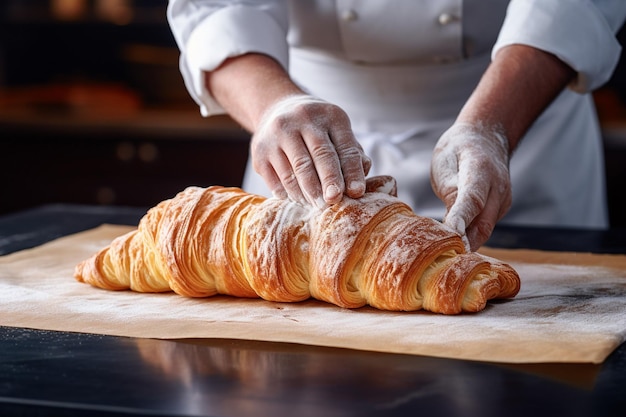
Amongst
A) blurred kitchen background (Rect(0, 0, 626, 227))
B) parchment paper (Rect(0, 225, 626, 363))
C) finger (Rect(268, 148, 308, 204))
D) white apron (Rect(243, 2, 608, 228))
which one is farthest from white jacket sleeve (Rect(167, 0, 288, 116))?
blurred kitchen background (Rect(0, 0, 626, 227))

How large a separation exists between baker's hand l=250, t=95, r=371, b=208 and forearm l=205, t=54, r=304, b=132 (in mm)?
116

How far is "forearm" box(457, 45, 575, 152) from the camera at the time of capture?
150 centimetres

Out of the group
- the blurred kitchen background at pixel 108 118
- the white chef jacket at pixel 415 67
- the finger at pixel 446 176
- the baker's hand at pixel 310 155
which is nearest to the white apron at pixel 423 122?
the white chef jacket at pixel 415 67

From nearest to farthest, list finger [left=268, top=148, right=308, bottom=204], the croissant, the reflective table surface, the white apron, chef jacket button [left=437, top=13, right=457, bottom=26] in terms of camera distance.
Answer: the reflective table surface
the croissant
finger [left=268, top=148, right=308, bottom=204]
chef jacket button [left=437, top=13, right=457, bottom=26]
the white apron

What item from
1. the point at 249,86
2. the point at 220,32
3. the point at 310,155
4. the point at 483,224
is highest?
the point at 220,32

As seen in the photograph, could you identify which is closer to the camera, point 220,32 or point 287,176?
point 287,176

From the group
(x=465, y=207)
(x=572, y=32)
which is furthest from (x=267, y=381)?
(x=572, y=32)

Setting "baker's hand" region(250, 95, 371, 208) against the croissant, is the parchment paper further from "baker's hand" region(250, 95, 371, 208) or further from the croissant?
"baker's hand" region(250, 95, 371, 208)

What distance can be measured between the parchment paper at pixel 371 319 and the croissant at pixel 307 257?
0.9 inches

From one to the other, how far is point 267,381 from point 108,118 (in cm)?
259

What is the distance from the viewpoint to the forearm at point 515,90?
1498mm

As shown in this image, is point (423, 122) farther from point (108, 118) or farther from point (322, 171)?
point (108, 118)

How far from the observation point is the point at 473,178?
4.43 ft

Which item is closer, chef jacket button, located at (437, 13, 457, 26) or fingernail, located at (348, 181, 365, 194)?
fingernail, located at (348, 181, 365, 194)
